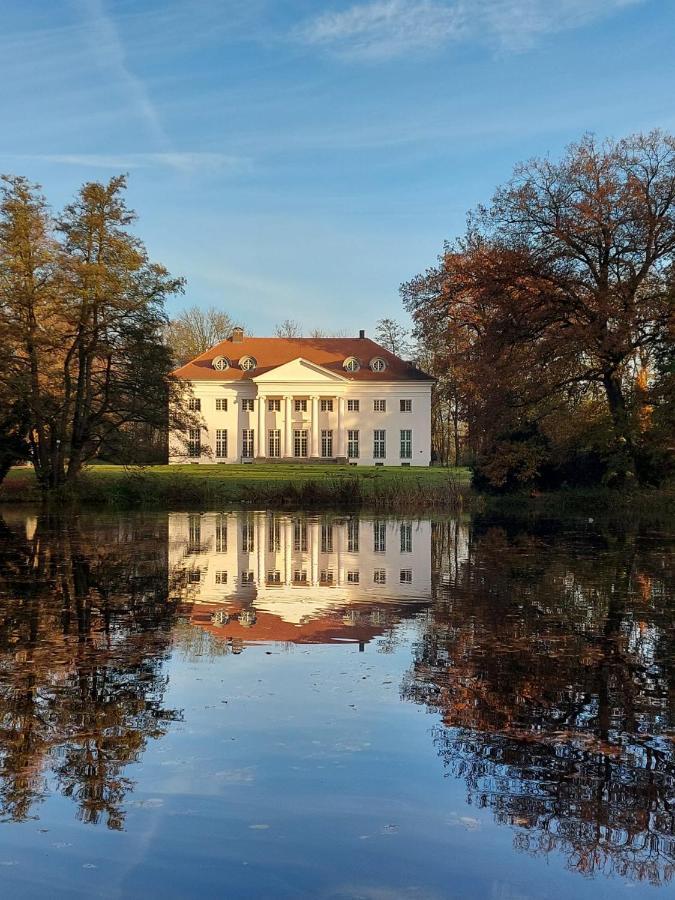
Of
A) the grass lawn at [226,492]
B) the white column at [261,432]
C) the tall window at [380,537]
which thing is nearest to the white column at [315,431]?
the white column at [261,432]

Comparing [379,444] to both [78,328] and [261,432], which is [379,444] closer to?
[261,432]

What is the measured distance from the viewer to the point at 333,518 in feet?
79.6

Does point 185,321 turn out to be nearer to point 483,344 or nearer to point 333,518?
point 483,344

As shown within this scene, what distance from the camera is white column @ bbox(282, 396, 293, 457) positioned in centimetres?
6719

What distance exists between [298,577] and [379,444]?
2178 inches

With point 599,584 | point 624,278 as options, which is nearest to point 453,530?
point 599,584

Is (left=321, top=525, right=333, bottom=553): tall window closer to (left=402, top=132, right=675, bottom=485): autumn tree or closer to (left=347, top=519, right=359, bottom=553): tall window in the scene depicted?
(left=347, top=519, right=359, bottom=553): tall window

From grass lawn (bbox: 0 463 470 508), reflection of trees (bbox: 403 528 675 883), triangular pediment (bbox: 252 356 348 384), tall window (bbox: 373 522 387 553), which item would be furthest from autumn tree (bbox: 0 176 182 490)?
triangular pediment (bbox: 252 356 348 384)

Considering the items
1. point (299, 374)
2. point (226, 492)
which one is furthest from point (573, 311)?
point (299, 374)

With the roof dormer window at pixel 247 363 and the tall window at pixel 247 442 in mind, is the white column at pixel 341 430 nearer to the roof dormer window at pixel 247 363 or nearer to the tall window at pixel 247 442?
the tall window at pixel 247 442

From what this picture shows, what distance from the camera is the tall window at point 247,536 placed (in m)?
15.9

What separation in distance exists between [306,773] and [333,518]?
19.8 meters

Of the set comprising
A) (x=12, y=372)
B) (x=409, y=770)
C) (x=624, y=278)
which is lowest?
(x=409, y=770)

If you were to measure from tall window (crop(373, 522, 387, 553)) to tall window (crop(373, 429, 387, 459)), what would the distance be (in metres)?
44.0
